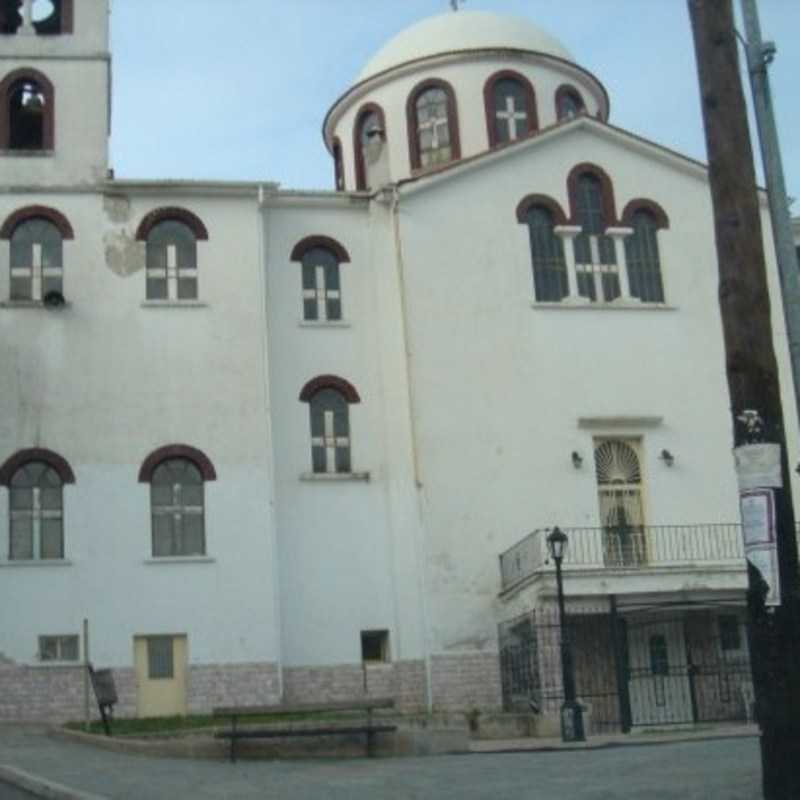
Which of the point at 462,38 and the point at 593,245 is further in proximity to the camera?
the point at 462,38

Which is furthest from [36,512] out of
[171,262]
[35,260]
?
[171,262]

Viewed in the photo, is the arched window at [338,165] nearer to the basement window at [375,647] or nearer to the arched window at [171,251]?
the arched window at [171,251]

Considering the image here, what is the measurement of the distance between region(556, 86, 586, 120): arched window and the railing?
1124cm

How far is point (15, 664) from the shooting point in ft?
84.3

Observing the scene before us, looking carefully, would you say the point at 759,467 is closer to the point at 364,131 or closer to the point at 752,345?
the point at 752,345

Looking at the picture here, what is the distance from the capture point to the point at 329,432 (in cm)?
2833

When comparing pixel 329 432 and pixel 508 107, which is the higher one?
pixel 508 107

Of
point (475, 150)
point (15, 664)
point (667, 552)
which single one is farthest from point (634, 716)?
point (475, 150)

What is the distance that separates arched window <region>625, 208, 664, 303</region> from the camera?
99.2ft

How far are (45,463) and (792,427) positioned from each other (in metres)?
15.4

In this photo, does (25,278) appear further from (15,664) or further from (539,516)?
(539,516)

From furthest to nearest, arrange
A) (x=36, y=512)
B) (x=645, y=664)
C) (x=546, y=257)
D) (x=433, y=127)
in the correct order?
1. (x=433, y=127)
2. (x=546, y=257)
3. (x=645, y=664)
4. (x=36, y=512)

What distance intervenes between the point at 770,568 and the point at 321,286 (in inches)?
792

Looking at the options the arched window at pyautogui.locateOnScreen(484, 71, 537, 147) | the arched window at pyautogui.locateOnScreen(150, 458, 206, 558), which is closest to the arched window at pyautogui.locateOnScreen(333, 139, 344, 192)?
the arched window at pyautogui.locateOnScreen(484, 71, 537, 147)
